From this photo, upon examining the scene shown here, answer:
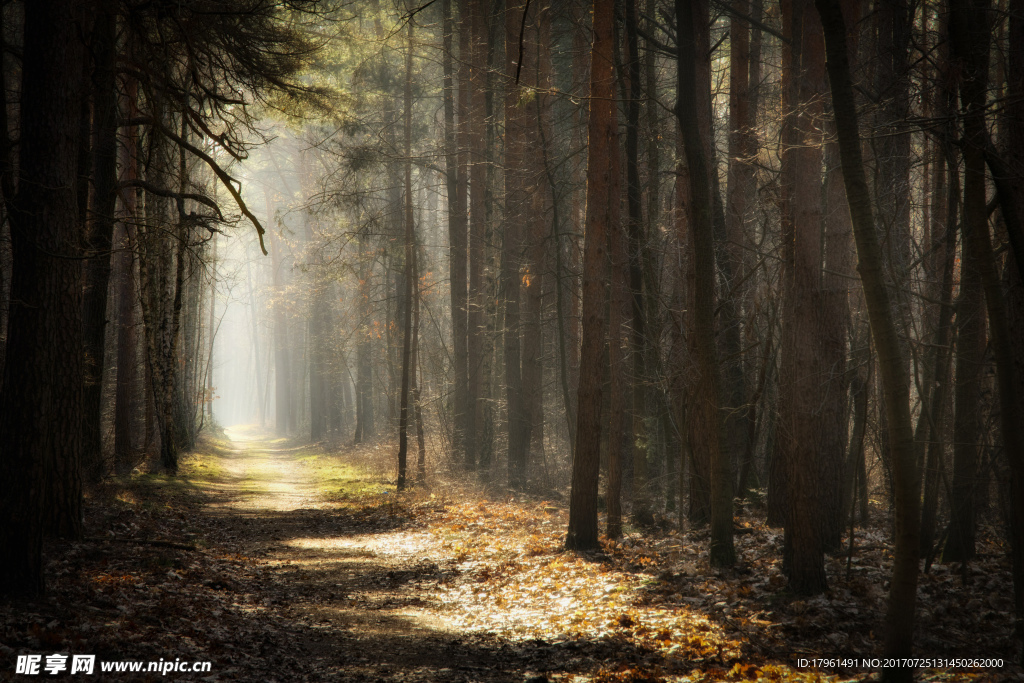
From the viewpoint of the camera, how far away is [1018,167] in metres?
5.61

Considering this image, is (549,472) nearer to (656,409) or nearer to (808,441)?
(656,409)

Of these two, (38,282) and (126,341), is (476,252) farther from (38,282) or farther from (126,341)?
(38,282)

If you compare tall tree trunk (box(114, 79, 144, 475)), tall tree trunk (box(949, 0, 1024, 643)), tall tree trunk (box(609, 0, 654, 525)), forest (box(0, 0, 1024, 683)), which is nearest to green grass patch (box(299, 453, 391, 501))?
forest (box(0, 0, 1024, 683))

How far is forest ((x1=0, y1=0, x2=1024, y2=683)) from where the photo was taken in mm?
5352

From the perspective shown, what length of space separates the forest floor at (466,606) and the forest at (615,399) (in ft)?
0.16

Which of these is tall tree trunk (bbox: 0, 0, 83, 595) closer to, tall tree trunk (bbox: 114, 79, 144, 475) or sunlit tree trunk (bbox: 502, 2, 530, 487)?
tall tree trunk (bbox: 114, 79, 144, 475)

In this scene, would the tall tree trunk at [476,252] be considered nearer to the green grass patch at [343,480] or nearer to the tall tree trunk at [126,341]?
the green grass patch at [343,480]

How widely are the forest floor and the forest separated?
0.16ft

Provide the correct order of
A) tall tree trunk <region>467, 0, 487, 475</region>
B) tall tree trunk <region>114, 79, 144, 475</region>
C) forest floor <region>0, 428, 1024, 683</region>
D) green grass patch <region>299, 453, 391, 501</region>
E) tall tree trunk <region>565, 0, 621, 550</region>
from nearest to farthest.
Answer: forest floor <region>0, 428, 1024, 683</region> < tall tree trunk <region>565, 0, 621, 550</region> < tall tree trunk <region>114, 79, 144, 475</region> < green grass patch <region>299, 453, 391, 501</region> < tall tree trunk <region>467, 0, 487, 475</region>

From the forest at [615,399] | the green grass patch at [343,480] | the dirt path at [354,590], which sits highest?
the forest at [615,399]

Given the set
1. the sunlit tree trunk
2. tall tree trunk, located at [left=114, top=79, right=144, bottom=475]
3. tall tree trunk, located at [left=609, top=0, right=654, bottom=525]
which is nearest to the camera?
tall tree trunk, located at [left=609, top=0, right=654, bottom=525]

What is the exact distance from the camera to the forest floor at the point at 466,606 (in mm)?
5078

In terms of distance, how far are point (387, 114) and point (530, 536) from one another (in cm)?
1615

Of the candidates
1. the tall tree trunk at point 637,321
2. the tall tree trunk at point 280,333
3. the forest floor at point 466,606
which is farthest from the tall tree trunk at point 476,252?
the tall tree trunk at point 280,333
